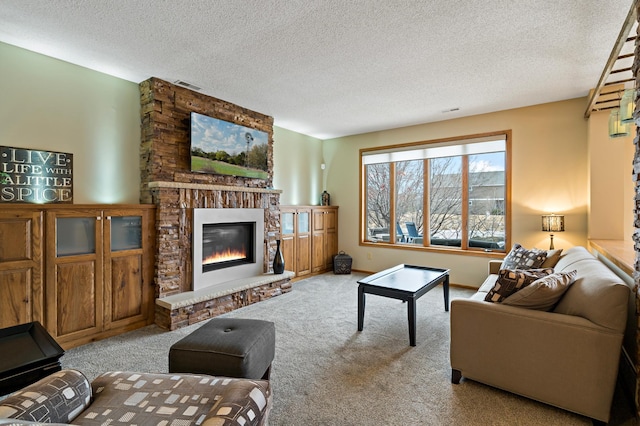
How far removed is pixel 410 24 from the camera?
236cm

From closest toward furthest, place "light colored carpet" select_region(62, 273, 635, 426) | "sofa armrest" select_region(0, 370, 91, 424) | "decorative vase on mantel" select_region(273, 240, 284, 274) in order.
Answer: "sofa armrest" select_region(0, 370, 91, 424), "light colored carpet" select_region(62, 273, 635, 426), "decorative vase on mantel" select_region(273, 240, 284, 274)

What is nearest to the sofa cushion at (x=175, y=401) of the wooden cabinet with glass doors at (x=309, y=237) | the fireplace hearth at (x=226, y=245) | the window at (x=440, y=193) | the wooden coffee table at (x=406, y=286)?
the wooden coffee table at (x=406, y=286)

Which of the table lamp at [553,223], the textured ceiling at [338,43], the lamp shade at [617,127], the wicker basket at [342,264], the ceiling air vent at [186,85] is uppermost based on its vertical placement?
the ceiling air vent at [186,85]

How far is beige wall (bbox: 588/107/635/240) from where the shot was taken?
3555mm

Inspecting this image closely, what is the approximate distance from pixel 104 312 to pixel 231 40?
2808 millimetres

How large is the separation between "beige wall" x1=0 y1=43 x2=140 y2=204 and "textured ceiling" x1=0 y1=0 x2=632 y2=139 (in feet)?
0.52

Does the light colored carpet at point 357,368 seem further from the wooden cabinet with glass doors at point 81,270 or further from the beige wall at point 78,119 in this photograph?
the beige wall at point 78,119

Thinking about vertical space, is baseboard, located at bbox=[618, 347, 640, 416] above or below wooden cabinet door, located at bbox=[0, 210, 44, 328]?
below

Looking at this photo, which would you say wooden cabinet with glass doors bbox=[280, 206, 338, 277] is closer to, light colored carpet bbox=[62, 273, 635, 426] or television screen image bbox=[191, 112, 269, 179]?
television screen image bbox=[191, 112, 269, 179]

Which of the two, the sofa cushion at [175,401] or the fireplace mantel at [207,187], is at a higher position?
the fireplace mantel at [207,187]

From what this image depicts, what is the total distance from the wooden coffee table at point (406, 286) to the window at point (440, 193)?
1605 mm

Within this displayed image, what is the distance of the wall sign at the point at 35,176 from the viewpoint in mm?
2605

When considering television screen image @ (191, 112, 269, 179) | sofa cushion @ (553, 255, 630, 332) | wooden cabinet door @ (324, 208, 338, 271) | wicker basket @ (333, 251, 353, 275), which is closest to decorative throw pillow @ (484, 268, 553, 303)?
→ sofa cushion @ (553, 255, 630, 332)

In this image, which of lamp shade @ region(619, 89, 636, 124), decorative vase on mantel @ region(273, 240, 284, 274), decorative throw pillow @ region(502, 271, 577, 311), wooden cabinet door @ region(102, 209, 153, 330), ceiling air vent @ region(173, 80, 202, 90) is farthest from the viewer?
decorative vase on mantel @ region(273, 240, 284, 274)
